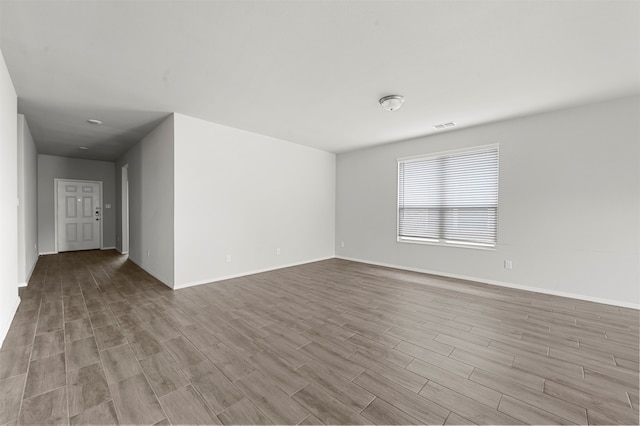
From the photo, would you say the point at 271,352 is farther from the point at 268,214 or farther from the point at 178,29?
the point at 268,214

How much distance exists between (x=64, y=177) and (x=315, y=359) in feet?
28.3

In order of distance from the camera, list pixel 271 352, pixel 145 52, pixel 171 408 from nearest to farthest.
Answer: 1. pixel 171 408
2. pixel 271 352
3. pixel 145 52

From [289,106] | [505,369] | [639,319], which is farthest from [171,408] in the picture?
[639,319]

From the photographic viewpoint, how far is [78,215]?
732 centimetres

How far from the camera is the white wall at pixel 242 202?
401 cm

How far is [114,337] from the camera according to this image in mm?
2439

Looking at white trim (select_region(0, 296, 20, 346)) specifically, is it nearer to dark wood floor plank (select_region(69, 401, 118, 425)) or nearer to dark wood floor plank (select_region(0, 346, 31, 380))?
dark wood floor plank (select_region(0, 346, 31, 380))

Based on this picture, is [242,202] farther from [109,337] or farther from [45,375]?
[45,375]

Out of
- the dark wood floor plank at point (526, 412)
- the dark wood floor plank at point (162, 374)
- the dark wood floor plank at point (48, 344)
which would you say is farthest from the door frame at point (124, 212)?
the dark wood floor plank at point (526, 412)

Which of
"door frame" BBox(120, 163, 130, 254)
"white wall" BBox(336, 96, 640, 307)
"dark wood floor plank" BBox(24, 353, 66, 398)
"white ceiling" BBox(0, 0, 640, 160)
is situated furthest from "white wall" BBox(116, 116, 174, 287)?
"white wall" BBox(336, 96, 640, 307)

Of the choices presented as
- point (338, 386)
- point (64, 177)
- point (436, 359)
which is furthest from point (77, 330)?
point (64, 177)

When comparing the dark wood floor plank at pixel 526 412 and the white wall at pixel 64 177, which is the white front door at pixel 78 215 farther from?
the dark wood floor plank at pixel 526 412

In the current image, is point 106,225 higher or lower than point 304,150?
lower

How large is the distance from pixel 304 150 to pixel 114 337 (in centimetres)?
456
